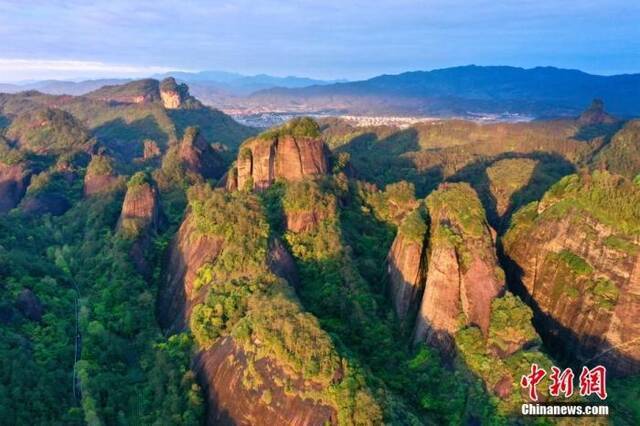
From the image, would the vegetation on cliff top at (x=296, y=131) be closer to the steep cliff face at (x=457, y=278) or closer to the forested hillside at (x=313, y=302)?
the forested hillside at (x=313, y=302)

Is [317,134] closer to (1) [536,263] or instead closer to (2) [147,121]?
(1) [536,263]

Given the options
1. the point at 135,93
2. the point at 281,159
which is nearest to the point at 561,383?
the point at 281,159

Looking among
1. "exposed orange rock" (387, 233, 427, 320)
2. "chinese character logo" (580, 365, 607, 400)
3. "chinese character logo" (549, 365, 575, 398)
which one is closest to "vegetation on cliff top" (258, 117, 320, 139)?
"exposed orange rock" (387, 233, 427, 320)

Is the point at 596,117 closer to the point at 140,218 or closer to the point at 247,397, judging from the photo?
the point at 140,218

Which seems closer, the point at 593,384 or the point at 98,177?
the point at 593,384

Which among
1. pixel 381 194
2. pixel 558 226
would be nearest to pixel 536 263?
pixel 558 226

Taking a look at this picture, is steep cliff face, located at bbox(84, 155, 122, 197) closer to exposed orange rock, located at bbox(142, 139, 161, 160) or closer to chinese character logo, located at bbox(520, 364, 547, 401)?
exposed orange rock, located at bbox(142, 139, 161, 160)

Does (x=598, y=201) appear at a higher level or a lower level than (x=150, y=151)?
higher
